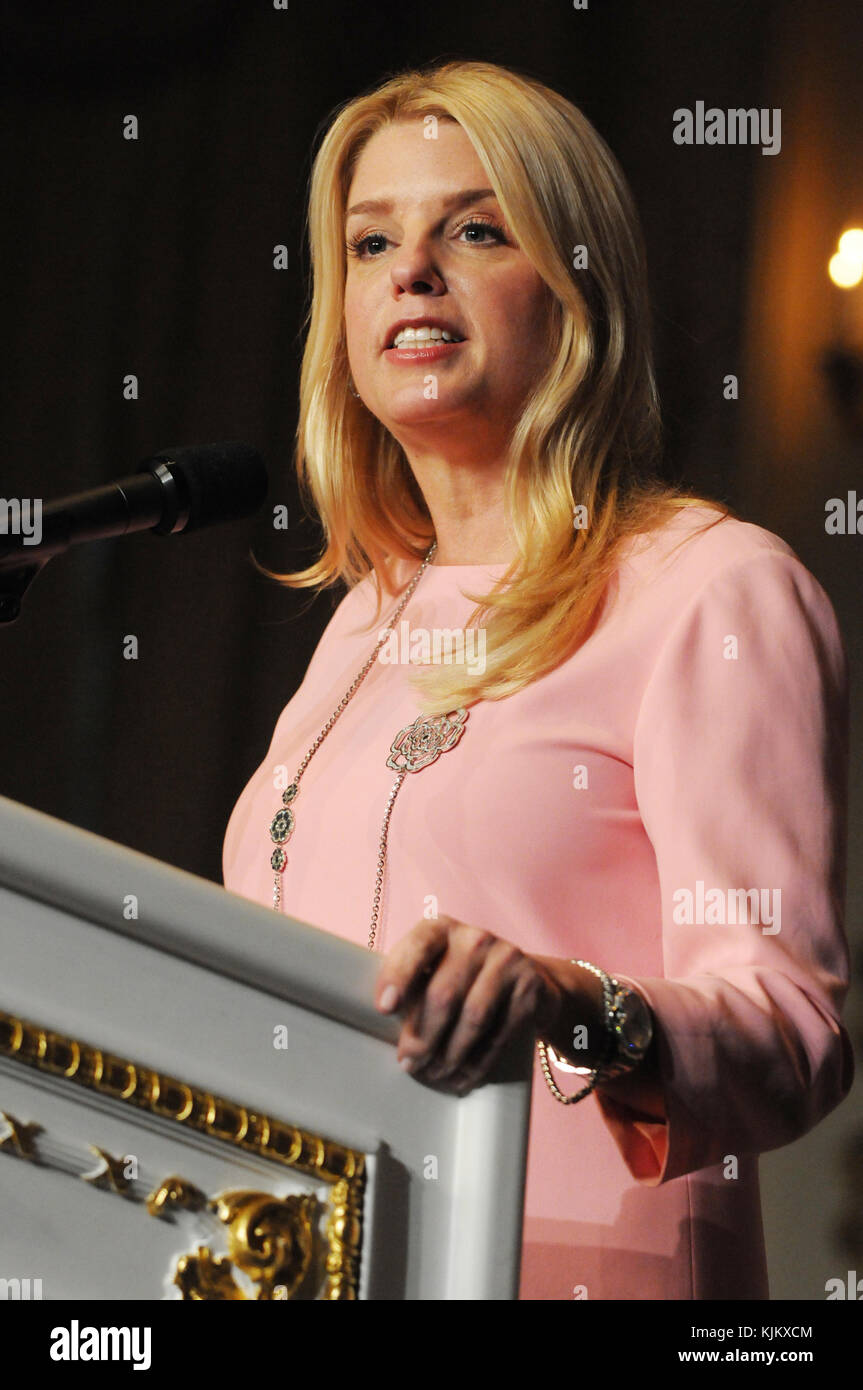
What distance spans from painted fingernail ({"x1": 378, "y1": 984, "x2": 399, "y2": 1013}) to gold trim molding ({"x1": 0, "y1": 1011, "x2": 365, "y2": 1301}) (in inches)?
2.0

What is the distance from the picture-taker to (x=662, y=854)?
93 cm

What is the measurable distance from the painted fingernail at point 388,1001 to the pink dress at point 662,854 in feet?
0.82

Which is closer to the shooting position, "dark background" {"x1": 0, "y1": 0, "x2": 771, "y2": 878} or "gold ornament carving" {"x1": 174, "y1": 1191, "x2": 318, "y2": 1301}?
"gold ornament carving" {"x1": 174, "y1": 1191, "x2": 318, "y2": 1301}

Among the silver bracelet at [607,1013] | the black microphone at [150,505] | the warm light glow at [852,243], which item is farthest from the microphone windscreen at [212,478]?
the warm light glow at [852,243]

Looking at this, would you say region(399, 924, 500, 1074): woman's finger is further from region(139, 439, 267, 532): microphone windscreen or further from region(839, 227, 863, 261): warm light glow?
region(839, 227, 863, 261): warm light glow

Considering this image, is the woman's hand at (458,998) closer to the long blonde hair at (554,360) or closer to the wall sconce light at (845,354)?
the long blonde hair at (554,360)

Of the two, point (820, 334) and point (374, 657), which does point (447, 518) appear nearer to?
point (374, 657)

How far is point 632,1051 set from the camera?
0.73 metres

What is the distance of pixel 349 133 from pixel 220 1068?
985mm

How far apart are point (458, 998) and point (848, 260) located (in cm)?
185

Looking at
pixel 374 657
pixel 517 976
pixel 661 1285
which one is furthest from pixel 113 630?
pixel 517 976

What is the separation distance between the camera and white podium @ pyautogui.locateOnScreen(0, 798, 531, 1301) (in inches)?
21.4

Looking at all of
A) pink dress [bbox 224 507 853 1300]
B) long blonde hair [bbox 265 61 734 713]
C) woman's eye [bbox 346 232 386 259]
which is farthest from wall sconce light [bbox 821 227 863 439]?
pink dress [bbox 224 507 853 1300]
